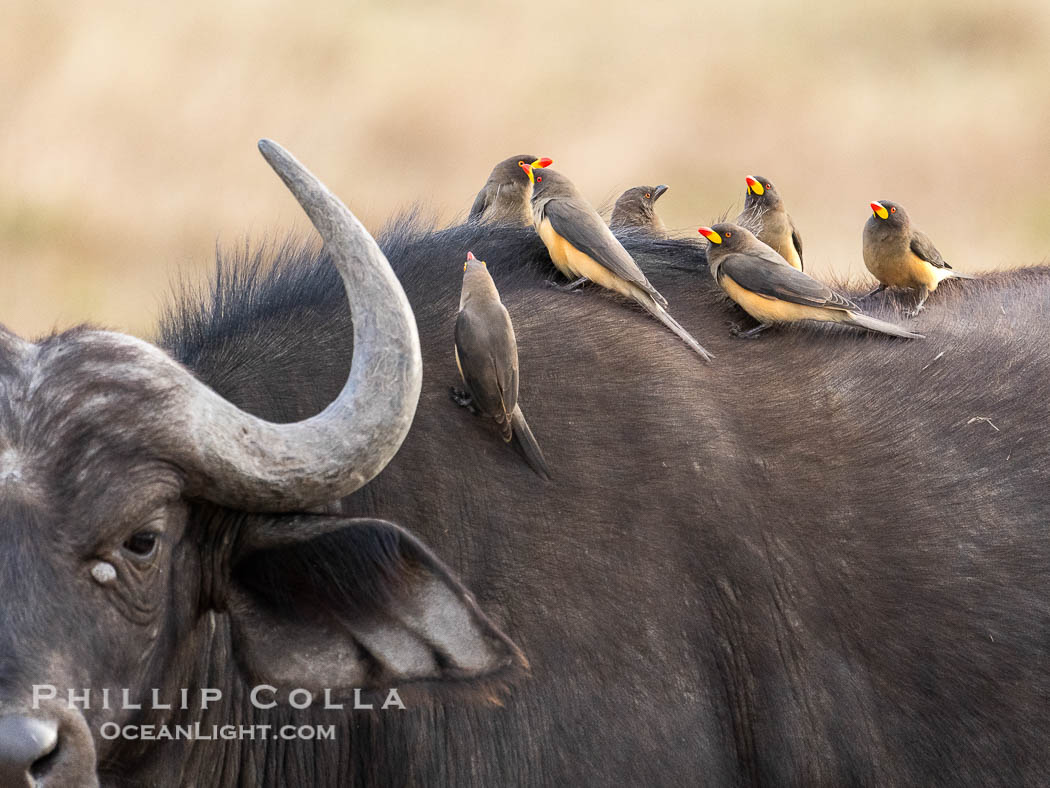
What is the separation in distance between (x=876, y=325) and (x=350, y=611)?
2.20 meters

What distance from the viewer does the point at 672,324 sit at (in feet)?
16.6

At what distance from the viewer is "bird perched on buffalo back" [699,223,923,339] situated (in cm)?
514

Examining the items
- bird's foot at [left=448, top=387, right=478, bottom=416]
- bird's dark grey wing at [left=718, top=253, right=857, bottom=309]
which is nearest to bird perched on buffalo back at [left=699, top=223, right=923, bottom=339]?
bird's dark grey wing at [left=718, top=253, right=857, bottom=309]

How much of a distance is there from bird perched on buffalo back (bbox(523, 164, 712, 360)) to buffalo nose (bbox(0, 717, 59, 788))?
2.37 meters

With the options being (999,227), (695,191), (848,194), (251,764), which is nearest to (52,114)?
(695,191)

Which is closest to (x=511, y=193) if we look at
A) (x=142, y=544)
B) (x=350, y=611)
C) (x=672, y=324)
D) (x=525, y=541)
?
(x=672, y=324)

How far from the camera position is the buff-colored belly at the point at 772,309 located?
16.9 ft

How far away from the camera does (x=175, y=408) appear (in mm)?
3871

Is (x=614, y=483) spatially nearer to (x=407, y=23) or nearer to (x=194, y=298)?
(x=194, y=298)

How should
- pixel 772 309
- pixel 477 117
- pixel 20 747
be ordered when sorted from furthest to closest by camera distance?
pixel 477 117 < pixel 772 309 < pixel 20 747

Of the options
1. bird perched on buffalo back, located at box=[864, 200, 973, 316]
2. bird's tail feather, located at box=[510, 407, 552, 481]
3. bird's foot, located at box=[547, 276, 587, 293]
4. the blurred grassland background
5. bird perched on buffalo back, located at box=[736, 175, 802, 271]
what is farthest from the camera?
the blurred grassland background

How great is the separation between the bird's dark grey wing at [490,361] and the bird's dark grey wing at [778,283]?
0.98 m

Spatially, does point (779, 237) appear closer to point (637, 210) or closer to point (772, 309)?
point (637, 210)

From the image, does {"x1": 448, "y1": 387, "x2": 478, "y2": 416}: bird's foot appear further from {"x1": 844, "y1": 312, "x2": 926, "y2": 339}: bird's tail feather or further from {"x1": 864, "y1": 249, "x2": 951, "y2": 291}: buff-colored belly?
{"x1": 864, "y1": 249, "x2": 951, "y2": 291}: buff-colored belly
